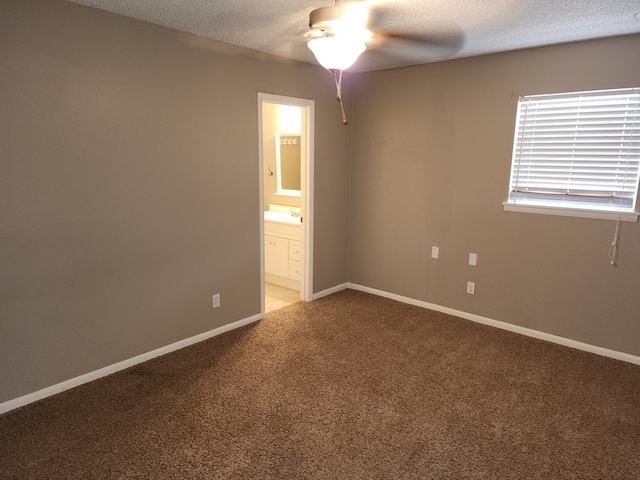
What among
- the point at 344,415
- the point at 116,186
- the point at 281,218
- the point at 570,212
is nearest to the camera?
the point at 344,415

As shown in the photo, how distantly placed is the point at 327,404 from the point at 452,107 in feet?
9.29

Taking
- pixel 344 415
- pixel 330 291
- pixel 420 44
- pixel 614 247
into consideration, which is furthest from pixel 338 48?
pixel 330 291

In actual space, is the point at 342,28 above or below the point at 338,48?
above

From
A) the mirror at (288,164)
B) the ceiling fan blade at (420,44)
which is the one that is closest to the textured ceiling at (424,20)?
the ceiling fan blade at (420,44)

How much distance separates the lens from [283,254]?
190 inches

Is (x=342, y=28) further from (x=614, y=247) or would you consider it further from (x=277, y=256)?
(x=277, y=256)

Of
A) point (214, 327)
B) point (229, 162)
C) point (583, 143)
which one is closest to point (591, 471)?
point (583, 143)

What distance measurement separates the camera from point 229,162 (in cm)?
345

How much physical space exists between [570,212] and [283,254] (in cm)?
290

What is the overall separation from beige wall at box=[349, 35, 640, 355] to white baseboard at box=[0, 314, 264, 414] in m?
1.81

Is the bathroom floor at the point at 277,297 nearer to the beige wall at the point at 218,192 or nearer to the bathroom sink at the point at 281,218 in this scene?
the beige wall at the point at 218,192

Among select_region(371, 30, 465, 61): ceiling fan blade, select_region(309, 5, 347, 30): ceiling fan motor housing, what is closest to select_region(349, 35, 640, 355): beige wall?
select_region(371, 30, 465, 61): ceiling fan blade

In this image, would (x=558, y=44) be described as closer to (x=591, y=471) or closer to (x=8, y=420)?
(x=591, y=471)

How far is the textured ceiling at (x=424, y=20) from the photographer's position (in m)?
2.34
